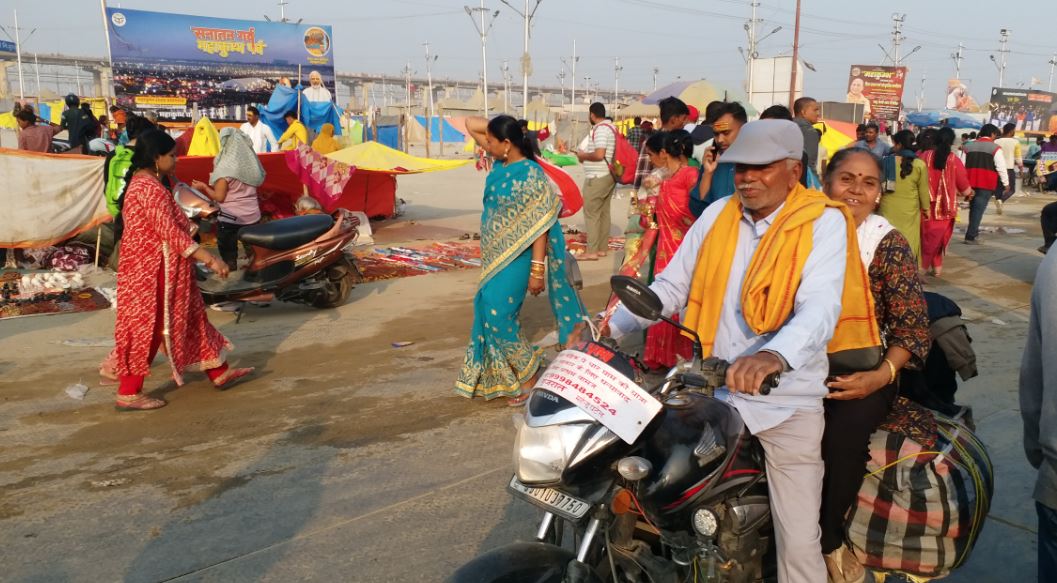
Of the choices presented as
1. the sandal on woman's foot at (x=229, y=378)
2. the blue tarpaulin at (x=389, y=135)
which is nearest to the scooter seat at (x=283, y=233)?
the sandal on woman's foot at (x=229, y=378)

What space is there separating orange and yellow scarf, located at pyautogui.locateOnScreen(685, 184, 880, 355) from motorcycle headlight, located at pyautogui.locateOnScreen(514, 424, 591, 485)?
27.2 inches

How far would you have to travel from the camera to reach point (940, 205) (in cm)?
992

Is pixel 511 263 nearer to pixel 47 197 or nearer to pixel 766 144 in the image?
pixel 766 144

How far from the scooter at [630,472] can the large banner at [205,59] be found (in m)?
23.6

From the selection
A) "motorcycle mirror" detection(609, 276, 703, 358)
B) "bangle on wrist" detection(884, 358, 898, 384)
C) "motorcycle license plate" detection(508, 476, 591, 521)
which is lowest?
"motorcycle license plate" detection(508, 476, 591, 521)

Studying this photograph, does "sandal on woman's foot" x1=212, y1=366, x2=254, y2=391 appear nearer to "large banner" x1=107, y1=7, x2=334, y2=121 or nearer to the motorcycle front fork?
the motorcycle front fork

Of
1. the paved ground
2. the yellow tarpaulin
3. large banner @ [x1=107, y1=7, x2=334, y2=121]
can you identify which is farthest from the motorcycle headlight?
large banner @ [x1=107, y1=7, x2=334, y2=121]

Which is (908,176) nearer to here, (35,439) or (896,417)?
(896,417)

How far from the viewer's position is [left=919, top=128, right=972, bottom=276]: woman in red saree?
9.77m

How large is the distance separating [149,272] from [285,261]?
95.7 inches

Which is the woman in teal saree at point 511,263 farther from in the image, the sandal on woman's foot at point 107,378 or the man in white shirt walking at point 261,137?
the man in white shirt walking at point 261,137

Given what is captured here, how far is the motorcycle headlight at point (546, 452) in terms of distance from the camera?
194 centimetres

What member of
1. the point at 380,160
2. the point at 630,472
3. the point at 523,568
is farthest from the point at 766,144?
the point at 380,160

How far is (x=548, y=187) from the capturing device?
17.1 feet
